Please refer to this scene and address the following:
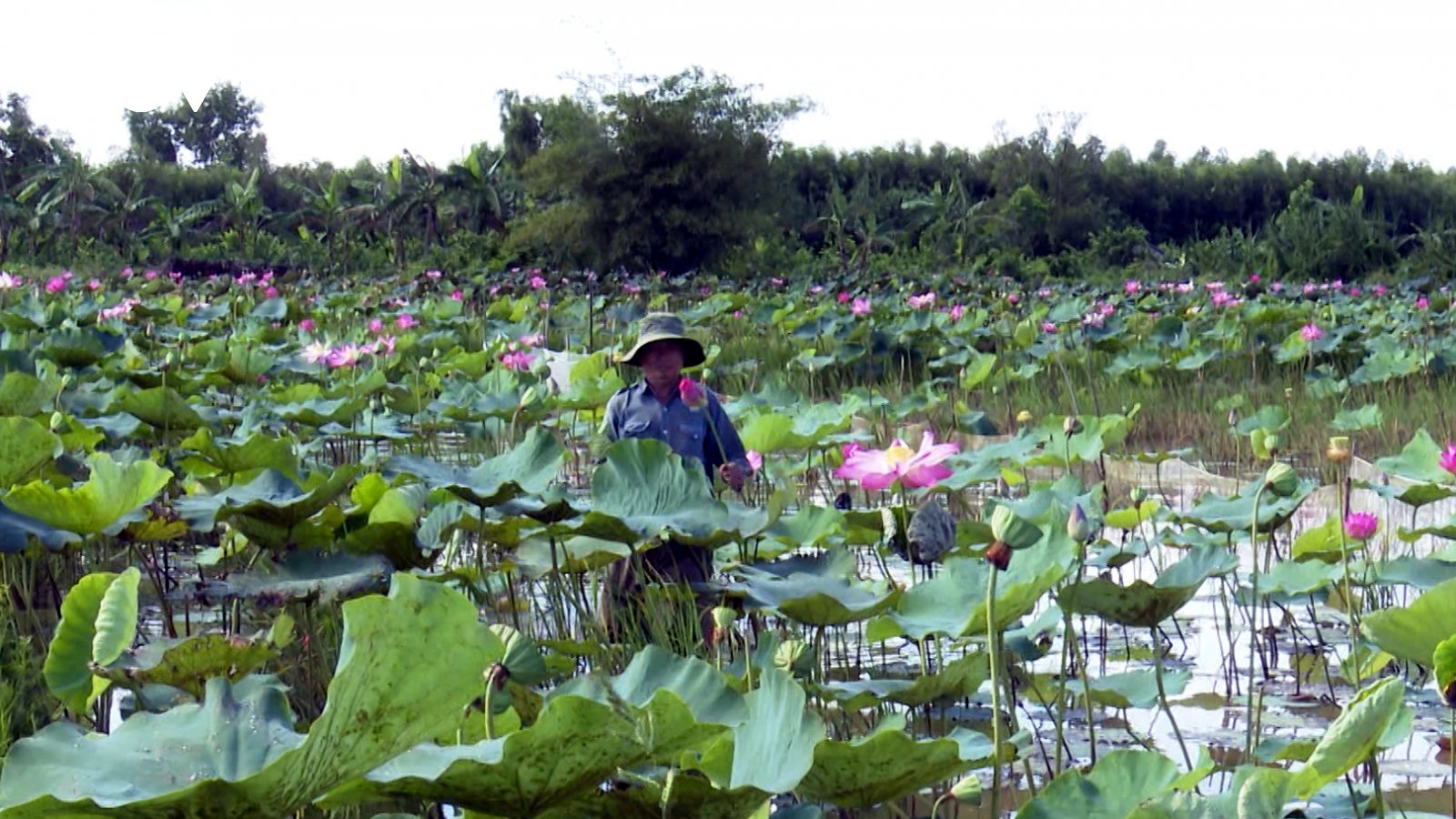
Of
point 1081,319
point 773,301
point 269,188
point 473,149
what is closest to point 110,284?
point 773,301

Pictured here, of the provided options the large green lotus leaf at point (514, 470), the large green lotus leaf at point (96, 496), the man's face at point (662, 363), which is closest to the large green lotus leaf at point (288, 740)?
the large green lotus leaf at point (96, 496)

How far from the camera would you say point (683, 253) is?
2170 centimetres

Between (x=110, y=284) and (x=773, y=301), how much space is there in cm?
494

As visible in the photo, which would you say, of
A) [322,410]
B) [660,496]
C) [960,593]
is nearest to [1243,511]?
[960,593]

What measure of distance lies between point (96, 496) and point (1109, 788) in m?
1.41

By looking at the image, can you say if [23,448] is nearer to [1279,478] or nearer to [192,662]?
[192,662]

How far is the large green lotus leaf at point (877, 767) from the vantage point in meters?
1.22

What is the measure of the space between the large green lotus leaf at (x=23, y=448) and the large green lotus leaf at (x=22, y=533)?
1.04 feet

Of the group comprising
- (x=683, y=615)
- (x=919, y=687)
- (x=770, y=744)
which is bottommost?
(x=683, y=615)

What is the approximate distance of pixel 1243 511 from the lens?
100 inches

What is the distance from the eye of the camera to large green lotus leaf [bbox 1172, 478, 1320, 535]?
96.8 inches

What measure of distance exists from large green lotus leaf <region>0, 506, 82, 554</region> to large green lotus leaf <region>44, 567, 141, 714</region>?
0.47 metres

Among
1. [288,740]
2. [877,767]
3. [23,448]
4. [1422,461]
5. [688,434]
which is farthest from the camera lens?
[688,434]

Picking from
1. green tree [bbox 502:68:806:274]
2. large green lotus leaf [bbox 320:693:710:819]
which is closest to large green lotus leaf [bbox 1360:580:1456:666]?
large green lotus leaf [bbox 320:693:710:819]
